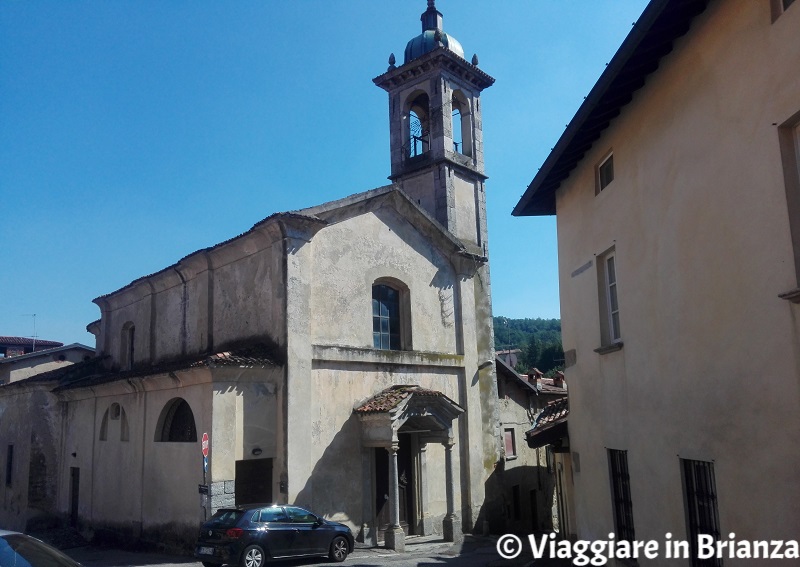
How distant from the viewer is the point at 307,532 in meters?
13.9

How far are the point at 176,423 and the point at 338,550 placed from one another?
5749 millimetres

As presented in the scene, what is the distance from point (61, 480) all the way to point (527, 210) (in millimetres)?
18888

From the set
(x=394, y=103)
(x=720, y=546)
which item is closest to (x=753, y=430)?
(x=720, y=546)

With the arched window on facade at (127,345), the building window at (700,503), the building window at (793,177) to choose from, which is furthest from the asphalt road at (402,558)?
the building window at (793,177)

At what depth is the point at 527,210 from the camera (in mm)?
13945

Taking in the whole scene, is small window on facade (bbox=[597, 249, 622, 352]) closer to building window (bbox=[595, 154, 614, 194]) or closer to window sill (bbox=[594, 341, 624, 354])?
window sill (bbox=[594, 341, 624, 354])

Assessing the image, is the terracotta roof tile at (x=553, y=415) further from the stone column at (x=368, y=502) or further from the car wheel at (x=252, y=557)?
the car wheel at (x=252, y=557)

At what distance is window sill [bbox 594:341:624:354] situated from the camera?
32.2 ft

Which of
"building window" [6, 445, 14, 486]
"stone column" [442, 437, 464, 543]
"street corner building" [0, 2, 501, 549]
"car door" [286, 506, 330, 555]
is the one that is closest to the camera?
"car door" [286, 506, 330, 555]

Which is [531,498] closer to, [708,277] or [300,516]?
[300,516]

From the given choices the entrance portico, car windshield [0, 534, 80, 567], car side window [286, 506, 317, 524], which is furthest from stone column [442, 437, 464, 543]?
car windshield [0, 534, 80, 567]

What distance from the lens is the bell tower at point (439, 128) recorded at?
77.3ft

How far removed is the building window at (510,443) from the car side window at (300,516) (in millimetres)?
15667

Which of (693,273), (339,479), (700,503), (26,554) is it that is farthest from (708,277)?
(339,479)
